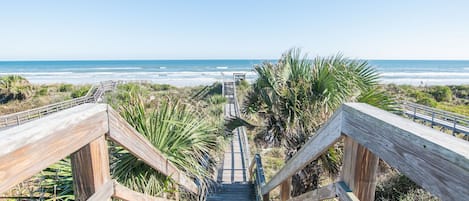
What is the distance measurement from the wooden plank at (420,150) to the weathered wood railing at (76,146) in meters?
1.13

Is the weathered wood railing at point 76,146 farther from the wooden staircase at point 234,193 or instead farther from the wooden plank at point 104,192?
the wooden staircase at point 234,193

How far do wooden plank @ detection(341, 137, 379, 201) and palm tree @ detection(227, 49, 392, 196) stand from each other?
2.22m

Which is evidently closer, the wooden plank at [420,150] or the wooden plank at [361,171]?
the wooden plank at [420,150]

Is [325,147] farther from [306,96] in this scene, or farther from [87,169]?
[306,96]

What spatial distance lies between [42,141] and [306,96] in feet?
11.2

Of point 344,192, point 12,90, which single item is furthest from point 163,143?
point 12,90

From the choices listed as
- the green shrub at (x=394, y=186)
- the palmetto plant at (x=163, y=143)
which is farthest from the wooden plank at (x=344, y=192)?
the green shrub at (x=394, y=186)

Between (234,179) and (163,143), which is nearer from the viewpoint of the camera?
(163,143)

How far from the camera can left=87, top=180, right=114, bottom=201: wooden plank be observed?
3.95ft

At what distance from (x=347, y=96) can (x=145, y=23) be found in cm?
3686

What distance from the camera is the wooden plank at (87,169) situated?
1.17 metres

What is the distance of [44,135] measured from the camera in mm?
844

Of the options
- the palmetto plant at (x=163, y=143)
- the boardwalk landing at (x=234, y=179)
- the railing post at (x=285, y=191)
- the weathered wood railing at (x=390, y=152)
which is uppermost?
the weathered wood railing at (x=390, y=152)

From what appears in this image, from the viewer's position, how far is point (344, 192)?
1304 millimetres
